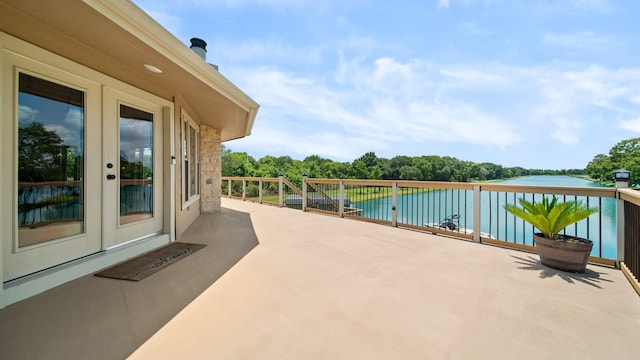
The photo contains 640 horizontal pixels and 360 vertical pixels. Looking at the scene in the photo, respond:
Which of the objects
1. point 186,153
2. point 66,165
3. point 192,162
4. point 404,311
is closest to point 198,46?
point 186,153

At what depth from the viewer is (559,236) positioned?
313 cm

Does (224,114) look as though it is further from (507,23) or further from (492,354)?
(507,23)

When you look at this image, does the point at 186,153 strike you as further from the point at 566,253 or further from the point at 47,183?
the point at 566,253

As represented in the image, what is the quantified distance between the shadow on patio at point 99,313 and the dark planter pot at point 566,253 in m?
3.53

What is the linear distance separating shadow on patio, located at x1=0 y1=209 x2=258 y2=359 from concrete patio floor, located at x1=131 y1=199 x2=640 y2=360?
0.51 ft

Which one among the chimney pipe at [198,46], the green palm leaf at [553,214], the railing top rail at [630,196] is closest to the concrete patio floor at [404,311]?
the green palm leaf at [553,214]

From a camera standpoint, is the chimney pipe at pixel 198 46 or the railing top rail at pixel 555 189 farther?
the chimney pipe at pixel 198 46

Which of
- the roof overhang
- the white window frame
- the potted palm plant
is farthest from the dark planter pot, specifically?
the white window frame

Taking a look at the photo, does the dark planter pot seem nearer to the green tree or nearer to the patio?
the patio

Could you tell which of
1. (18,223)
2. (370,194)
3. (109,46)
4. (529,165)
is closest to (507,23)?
(370,194)

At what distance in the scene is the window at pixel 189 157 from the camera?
4.75 m

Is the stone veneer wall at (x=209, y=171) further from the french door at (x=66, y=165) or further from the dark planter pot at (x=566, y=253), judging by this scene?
the dark planter pot at (x=566, y=253)

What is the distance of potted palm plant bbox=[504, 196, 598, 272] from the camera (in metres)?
2.78

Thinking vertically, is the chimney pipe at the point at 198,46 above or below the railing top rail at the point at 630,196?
above
